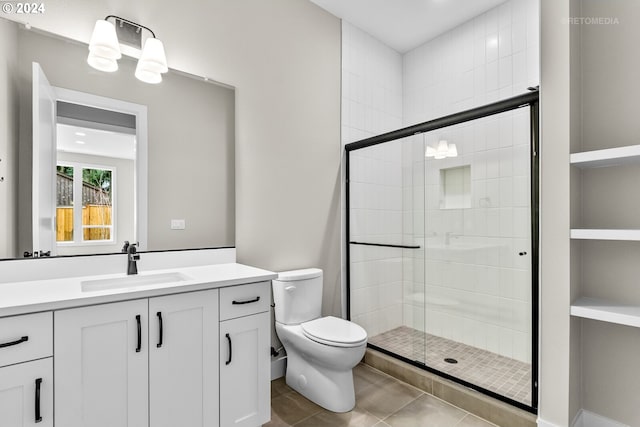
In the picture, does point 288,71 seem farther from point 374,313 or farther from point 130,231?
point 374,313

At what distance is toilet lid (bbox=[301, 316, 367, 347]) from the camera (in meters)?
1.89

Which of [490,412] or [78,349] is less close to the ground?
[78,349]

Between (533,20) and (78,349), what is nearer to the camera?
(78,349)

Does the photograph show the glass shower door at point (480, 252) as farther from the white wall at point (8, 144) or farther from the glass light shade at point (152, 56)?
the white wall at point (8, 144)

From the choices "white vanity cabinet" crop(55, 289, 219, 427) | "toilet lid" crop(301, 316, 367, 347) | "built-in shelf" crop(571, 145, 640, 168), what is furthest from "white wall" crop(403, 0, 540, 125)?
"white vanity cabinet" crop(55, 289, 219, 427)

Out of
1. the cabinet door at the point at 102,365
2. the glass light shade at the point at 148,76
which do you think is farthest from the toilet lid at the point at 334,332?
the glass light shade at the point at 148,76

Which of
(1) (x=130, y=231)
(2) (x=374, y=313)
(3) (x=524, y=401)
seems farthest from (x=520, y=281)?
(1) (x=130, y=231)

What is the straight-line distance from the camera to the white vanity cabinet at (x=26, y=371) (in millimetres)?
1066

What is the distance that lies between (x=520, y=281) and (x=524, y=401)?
65 cm

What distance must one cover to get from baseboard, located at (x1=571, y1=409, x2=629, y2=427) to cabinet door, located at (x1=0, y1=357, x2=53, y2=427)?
2.19m

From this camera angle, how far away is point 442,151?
236cm

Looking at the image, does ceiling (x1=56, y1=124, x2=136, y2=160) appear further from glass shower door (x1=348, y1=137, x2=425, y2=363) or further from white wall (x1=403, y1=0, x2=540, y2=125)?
white wall (x1=403, y1=0, x2=540, y2=125)

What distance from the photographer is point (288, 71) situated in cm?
244

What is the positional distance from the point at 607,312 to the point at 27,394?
2228 millimetres
